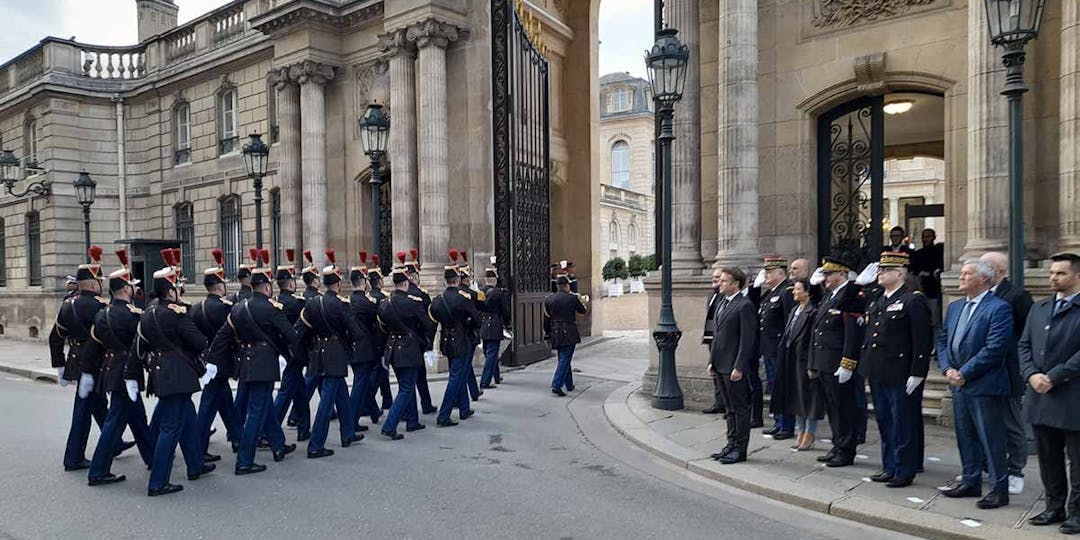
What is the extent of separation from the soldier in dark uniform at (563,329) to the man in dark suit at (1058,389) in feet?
23.7

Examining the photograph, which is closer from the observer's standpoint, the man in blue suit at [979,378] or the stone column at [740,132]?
the man in blue suit at [979,378]

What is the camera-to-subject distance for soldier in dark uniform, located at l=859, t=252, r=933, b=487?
6633mm

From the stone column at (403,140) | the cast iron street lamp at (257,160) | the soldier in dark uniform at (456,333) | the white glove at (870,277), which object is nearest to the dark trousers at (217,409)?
the soldier in dark uniform at (456,333)

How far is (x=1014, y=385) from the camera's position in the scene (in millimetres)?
6176

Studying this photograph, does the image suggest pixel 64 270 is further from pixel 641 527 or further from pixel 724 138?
pixel 641 527

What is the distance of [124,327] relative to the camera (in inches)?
296

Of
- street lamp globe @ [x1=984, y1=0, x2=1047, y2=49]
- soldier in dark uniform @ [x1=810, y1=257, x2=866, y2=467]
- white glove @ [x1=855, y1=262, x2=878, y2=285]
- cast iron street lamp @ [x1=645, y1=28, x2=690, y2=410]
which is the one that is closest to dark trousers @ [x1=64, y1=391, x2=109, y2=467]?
cast iron street lamp @ [x1=645, y1=28, x2=690, y2=410]

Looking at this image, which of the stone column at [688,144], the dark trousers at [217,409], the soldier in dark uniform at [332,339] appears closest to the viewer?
the dark trousers at [217,409]

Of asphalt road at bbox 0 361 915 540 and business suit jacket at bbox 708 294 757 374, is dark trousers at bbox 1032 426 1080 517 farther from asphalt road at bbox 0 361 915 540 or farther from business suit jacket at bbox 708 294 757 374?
business suit jacket at bbox 708 294 757 374

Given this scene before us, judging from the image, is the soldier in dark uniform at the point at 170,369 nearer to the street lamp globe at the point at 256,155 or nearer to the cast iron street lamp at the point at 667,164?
the cast iron street lamp at the point at 667,164

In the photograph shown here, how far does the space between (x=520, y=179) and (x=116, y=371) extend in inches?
397

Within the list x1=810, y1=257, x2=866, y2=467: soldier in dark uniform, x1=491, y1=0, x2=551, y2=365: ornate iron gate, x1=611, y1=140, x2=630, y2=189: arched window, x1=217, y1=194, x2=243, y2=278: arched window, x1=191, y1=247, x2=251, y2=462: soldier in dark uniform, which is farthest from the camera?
x1=611, y1=140, x2=630, y2=189: arched window

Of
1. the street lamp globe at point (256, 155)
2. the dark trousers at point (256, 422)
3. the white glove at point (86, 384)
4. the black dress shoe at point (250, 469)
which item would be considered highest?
the street lamp globe at point (256, 155)

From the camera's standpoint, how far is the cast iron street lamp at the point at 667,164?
998cm
